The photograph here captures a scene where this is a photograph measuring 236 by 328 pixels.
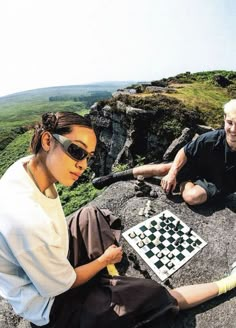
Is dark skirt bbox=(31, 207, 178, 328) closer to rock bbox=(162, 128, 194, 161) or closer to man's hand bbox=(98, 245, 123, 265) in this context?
man's hand bbox=(98, 245, 123, 265)

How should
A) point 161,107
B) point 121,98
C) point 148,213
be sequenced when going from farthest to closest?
point 121,98 → point 161,107 → point 148,213

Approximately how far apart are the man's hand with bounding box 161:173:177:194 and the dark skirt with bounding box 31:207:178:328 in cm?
255

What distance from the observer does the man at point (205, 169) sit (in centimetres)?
561

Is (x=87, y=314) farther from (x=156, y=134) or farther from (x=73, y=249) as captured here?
(x=156, y=134)

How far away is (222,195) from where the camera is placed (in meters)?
5.97

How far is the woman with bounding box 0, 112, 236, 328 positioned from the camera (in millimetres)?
2408

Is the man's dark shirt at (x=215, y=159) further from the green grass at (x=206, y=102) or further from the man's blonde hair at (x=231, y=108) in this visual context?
the green grass at (x=206, y=102)

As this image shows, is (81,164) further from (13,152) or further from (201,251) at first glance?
(13,152)

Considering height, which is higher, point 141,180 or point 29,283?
point 29,283

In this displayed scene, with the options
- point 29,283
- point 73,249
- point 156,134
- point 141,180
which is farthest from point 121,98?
point 29,283

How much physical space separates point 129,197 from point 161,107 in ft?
26.3

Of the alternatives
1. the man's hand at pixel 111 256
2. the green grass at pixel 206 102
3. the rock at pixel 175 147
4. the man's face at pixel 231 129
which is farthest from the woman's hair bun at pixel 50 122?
the green grass at pixel 206 102

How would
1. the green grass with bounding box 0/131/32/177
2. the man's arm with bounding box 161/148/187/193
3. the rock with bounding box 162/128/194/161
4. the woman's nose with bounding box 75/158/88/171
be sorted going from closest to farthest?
the woman's nose with bounding box 75/158/88/171 < the man's arm with bounding box 161/148/187/193 < the rock with bounding box 162/128/194/161 < the green grass with bounding box 0/131/32/177

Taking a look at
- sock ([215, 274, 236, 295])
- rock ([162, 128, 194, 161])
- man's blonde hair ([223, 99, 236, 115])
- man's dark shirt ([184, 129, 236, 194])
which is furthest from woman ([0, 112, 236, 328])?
rock ([162, 128, 194, 161])
